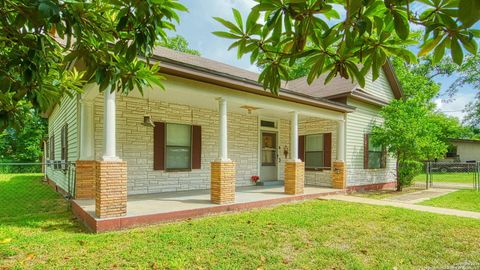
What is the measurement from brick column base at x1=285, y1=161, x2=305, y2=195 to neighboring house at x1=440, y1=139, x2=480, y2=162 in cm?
2538

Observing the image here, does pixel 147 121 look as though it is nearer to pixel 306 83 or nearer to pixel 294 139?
pixel 294 139

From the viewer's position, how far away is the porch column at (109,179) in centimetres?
518

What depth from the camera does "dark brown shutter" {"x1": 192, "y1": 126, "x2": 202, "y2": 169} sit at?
928 cm

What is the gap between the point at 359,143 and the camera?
11445 mm

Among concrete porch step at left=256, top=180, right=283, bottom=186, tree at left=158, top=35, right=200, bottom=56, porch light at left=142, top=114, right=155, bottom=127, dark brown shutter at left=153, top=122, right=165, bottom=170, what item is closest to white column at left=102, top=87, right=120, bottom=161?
porch light at left=142, top=114, right=155, bottom=127

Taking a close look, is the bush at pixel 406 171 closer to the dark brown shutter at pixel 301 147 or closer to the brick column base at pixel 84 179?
the dark brown shutter at pixel 301 147

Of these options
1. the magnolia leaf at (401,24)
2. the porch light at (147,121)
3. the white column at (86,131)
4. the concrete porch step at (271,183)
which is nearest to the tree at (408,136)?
the concrete porch step at (271,183)

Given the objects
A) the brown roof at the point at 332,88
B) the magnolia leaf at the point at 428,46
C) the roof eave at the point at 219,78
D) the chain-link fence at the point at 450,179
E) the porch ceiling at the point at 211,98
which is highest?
the brown roof at the point at 332,88

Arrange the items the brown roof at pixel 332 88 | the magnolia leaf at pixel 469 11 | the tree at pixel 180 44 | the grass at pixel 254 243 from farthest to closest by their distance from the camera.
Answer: the tree at pixel 180 44 < the brown roof at pixel 332 88 < the grass at pixel 254 243 < the magnolia leaf at pixel 469 11

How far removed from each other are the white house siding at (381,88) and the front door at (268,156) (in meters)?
4.43

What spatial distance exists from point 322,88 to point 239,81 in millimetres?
6328

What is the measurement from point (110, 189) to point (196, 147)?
13.9ft

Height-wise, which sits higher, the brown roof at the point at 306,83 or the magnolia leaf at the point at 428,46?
the brown roof at the point at 306,83

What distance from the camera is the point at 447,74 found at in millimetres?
28234
